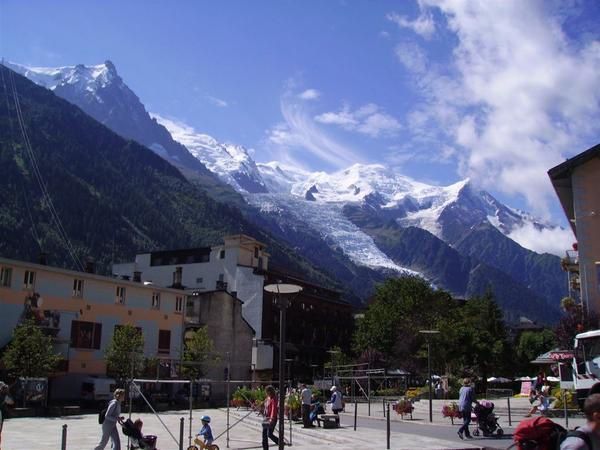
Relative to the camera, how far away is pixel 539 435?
6.36m

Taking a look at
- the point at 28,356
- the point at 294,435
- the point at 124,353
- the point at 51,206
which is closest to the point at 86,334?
the point at 124,353

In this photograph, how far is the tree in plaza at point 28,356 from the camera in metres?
36.5

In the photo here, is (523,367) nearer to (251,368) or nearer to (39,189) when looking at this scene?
(251,368)

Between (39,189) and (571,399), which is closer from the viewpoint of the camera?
(571,399)

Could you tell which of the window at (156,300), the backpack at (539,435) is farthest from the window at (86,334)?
the backpack at (539,435)

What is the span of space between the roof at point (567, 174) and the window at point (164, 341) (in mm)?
32718

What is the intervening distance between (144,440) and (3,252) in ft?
445

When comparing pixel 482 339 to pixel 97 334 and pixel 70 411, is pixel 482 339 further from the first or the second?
pixel 70 411

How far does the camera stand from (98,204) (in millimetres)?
183875

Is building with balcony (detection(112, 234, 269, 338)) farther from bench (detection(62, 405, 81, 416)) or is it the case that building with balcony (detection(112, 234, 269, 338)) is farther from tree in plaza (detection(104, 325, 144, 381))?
bench (detection(62, 405, 81, 416))

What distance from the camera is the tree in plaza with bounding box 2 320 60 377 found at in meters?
36.5

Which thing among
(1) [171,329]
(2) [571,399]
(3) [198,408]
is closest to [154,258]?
(1) [171,329]

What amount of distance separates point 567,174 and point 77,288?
3541cm

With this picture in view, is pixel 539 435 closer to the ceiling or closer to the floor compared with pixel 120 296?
closer to the floor
